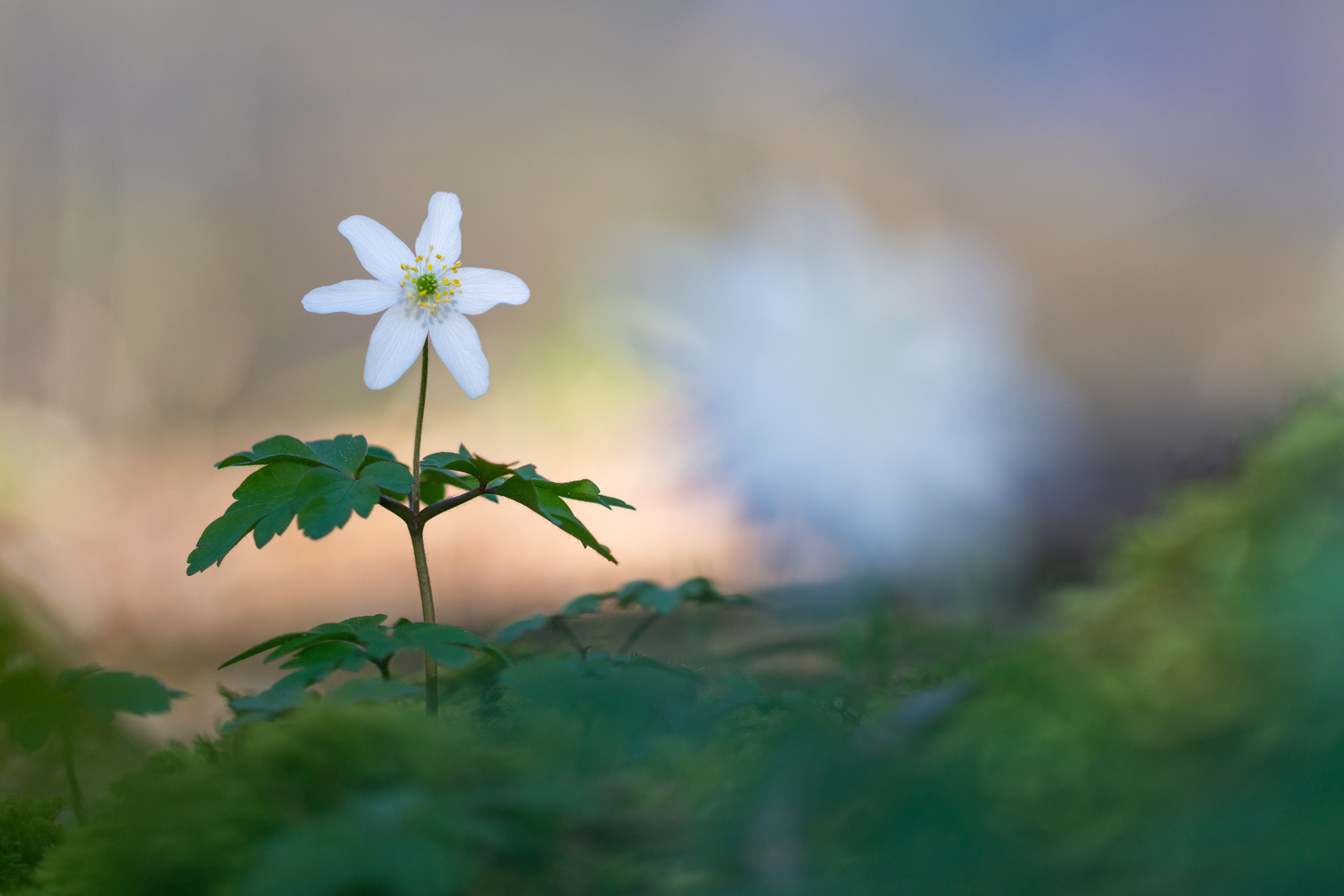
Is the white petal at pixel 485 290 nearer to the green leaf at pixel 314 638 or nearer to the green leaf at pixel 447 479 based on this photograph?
the green leaf at pixel 447 479

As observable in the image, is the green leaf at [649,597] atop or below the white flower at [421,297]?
below

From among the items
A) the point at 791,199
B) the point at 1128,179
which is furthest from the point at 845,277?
the point at 1128,179

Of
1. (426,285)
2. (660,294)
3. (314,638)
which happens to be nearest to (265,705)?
(314,638)

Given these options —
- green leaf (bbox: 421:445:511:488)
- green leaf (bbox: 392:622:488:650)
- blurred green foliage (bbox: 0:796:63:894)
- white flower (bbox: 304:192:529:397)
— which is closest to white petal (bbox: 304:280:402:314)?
white flower (bbox: 304:192:529:397)

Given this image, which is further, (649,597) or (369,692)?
(649,597)

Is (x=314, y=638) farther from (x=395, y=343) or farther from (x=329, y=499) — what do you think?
(x=395, y=343)

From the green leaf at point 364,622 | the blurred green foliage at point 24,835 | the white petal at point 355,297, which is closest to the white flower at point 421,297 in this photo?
the white petal at point 355,297
